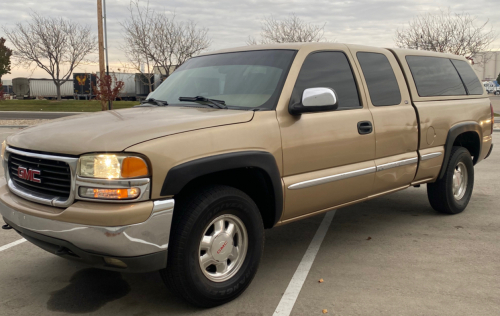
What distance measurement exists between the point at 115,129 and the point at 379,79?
2.74 meters

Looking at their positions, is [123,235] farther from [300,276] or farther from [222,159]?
[300,276]

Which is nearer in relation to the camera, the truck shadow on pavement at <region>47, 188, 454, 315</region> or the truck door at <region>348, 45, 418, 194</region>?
the truck shadow on pavement at <region>47, 188, 454, 315</region>

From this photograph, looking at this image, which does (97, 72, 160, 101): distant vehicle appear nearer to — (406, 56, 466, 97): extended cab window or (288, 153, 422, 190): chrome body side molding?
(406, 56, 466, 97): extended cab window

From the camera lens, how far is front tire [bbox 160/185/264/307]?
3033mm

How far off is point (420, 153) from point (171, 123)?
289cm

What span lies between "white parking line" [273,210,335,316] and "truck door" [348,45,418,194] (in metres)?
0.80

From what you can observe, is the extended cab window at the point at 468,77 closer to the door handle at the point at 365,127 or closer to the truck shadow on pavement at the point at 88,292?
the door handle at the point at 365,127

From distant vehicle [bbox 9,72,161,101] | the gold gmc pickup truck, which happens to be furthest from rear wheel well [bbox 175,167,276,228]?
distant vehicle [bbox 9,72,161,101]

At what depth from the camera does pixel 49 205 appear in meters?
3.05

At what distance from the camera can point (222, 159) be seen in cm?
317

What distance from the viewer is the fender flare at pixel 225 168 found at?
9.61 ft

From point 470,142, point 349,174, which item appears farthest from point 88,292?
point 470,142

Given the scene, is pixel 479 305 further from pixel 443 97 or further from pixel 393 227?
pixel 443 97

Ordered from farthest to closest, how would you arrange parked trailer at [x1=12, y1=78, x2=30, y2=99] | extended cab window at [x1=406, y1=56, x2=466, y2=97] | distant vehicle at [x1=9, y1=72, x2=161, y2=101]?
parked trailer at [x1=12, y1=78, x2=30, y2=99], distant vehicle at [x1=9, y1=72, x2=161, y2=101], extended cab window at [x1=406, y1=56, x2=466, y2=97]
